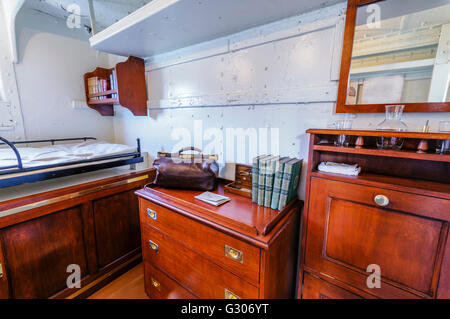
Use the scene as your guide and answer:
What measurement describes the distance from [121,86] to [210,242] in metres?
1.53

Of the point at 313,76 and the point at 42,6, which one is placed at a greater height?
the point at 42,6

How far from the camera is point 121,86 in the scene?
173cm

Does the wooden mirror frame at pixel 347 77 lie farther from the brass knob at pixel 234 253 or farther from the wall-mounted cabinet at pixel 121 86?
the wall-mounted cabinet at pixel 121 86

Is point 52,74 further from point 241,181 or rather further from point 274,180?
point 274,180

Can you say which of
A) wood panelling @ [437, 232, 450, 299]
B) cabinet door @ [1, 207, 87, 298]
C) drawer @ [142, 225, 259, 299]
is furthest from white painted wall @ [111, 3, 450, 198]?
cabinet door @ [1, 207, 87, 298]

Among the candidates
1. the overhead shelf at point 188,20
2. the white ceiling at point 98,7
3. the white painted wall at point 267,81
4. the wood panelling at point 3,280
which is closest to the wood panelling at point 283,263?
the white painted wall at point 267,81

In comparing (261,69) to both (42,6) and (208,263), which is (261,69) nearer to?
(208,263)

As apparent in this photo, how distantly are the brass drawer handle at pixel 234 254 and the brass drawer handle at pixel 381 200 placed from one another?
602 mm

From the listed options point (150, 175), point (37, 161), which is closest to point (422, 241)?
point (150, 175)

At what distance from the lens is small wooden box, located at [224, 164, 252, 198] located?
125 cm

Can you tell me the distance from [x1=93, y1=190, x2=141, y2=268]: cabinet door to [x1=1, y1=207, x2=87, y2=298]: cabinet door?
0.12m

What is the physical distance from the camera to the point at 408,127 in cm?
91

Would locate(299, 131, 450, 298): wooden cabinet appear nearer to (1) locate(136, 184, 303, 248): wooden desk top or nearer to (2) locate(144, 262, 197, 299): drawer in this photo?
(1) locate(136, 184, 303, 248): wooden desk top

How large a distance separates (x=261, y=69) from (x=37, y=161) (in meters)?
1.53
